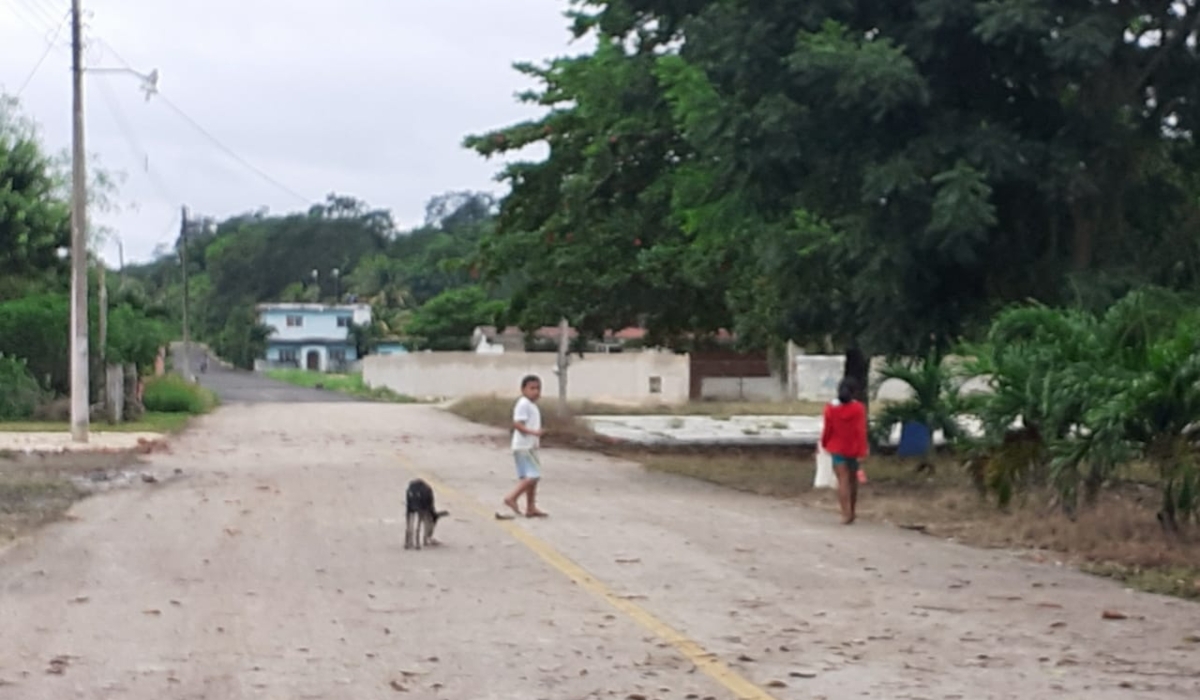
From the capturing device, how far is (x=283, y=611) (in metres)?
12.1

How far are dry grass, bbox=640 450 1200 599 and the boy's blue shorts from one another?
3738mm

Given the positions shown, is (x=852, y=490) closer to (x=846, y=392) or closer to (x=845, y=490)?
(x=845, y=490)

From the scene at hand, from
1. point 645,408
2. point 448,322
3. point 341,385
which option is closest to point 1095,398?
point 645,408

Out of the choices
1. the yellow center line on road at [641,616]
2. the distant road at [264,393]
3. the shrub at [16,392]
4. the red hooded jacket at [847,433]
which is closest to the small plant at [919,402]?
the red hooded jacket at [847,433]

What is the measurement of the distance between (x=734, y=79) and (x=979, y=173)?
3556 millimetres

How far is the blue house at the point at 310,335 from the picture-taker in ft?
418

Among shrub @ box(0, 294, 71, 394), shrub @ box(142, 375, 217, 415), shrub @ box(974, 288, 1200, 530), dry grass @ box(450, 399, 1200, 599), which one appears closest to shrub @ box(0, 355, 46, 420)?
shrub @ box(0, 294, 71, 394)

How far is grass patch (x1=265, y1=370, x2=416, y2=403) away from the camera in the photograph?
73.7m

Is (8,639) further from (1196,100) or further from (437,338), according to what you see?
(437,338)

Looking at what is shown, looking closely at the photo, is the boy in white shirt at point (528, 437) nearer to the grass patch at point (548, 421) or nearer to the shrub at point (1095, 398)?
the shrub at point (1095, 398)

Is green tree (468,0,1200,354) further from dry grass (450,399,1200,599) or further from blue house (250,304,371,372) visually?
blue house (250,304,371,372)

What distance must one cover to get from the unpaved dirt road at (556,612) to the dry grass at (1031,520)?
702 mm

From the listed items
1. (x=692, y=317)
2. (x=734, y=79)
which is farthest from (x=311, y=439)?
(x=734, y=79)

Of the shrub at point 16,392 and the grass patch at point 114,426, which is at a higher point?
the shrub at point 16,392
